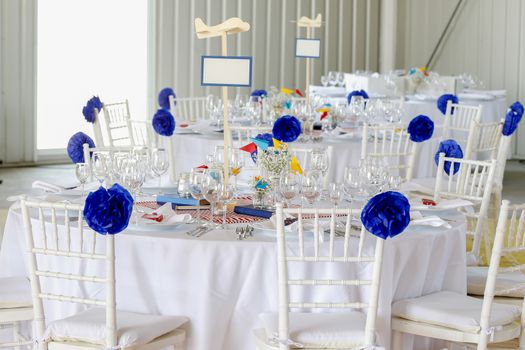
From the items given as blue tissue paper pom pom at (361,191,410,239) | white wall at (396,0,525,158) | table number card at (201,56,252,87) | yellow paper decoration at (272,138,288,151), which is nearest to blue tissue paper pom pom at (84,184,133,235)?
blue tissue paper pom pom at (361,191,410,239)

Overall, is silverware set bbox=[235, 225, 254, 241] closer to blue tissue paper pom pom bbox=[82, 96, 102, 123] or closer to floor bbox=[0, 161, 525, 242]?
blue tissue paper pom pom bbox=[82, 96, 102, 123]

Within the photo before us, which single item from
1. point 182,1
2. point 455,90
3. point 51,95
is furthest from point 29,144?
point 455,90

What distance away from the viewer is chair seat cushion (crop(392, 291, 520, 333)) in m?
3.61

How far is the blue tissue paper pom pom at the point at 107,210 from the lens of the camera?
312cm

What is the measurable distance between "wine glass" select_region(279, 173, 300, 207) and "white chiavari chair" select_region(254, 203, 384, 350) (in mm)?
450

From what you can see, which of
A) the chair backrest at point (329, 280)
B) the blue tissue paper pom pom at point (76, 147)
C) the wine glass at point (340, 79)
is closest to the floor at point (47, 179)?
the wine glass at point (340, 79)

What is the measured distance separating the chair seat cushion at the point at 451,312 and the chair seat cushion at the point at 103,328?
0.93 metres

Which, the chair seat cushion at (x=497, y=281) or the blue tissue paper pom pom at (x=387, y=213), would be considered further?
the chair seat cushion at (x=497, y=281)

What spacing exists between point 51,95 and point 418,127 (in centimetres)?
660

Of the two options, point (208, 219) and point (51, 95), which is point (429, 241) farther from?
point (51, 95)

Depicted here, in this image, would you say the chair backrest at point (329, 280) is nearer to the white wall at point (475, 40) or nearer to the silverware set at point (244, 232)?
the silverware set at point (244, 232)

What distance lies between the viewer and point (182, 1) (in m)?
11.8

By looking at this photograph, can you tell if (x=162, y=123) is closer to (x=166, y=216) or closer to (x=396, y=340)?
(x=166, y=216)

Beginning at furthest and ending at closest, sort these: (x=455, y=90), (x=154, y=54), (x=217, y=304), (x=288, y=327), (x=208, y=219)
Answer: (x=154, y=54), (x=455, y=90), (x=208, y=219), (x=217, y=304), (x=288, y=327)
